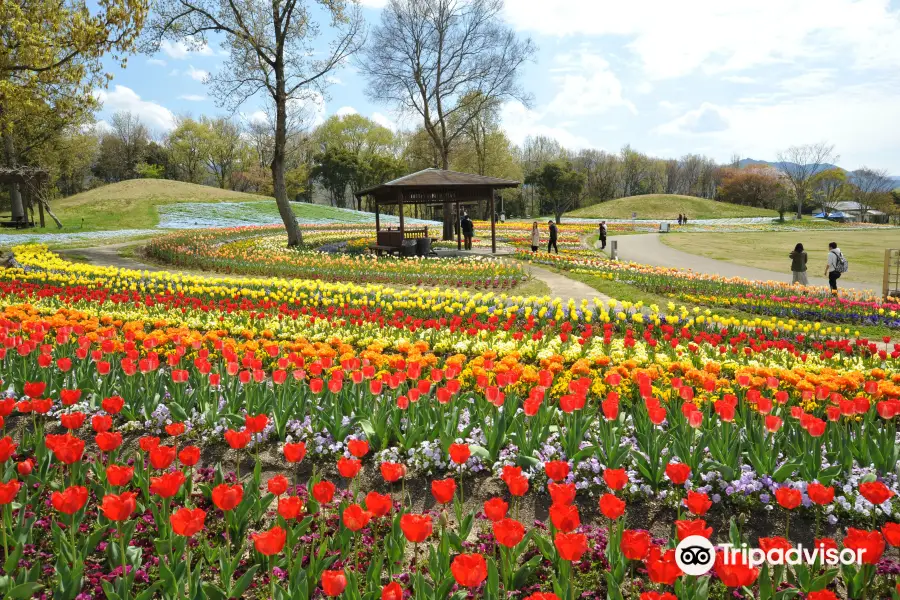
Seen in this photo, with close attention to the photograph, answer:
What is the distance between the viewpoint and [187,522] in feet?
6.46

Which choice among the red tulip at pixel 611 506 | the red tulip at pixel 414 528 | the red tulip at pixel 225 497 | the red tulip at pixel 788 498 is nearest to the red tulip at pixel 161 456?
the red tulip at pixel 225 497

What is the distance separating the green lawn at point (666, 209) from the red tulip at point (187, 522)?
259ft

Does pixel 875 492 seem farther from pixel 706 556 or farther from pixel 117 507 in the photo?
pixel 117 507

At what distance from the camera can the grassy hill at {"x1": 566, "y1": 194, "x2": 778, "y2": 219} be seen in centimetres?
7969

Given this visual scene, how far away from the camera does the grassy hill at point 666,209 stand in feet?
261

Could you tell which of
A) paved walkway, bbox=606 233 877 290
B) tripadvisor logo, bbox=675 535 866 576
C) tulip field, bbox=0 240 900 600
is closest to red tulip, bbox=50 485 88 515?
tulip field, bbox=0 240 900 600

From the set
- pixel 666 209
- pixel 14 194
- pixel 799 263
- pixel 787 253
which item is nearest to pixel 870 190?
pixel 666 209

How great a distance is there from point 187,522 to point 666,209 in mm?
88121

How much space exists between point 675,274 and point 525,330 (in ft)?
31.8

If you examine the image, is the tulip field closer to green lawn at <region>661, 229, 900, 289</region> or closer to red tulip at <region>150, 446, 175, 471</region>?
red tulip at <region>150, 446, 175, 471</region>

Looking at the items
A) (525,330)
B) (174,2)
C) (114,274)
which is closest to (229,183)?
(174,2)

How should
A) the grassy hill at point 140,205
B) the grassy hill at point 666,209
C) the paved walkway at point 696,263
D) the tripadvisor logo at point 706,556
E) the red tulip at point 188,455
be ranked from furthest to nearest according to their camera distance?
the grassy hill at point 666,209 < the grassy hill at point 140,205 < the paved walkway at point 696,263 < the red tulip at point 188,455 < the tripadvisor logo at point 706,556

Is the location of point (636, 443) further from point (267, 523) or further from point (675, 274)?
point (675, 274)

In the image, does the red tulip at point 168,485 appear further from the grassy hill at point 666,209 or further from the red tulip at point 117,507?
the grassy hill at point 666,209
